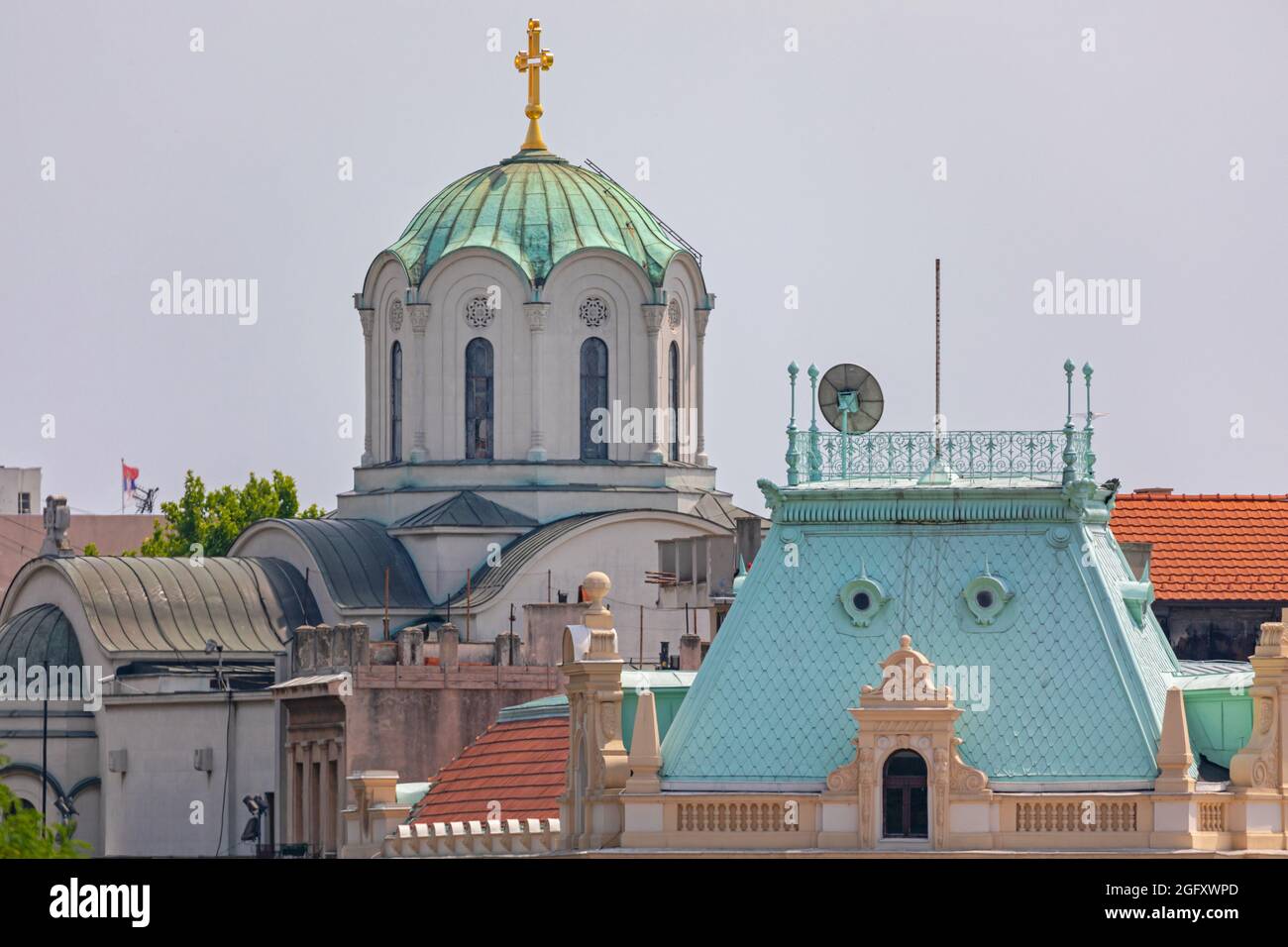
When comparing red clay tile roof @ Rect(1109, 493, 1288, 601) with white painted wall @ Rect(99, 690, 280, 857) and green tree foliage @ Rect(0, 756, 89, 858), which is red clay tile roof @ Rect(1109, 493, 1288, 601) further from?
green tree foliage @ Rect(0, 756, 89, 858)

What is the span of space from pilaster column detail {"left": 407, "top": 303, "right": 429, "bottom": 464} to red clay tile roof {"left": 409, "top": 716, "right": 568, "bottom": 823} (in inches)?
1200

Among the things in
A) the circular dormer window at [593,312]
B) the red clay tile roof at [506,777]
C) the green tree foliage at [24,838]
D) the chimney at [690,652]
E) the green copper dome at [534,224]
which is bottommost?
the green tree foliage at [24,838]

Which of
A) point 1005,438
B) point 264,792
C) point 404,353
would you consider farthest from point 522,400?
point 1005,438

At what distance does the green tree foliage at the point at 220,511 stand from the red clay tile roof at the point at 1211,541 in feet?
181

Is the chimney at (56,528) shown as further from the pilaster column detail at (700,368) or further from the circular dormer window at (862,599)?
the circular dormer window at (862,599)

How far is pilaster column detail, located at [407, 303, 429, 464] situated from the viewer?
382 ft

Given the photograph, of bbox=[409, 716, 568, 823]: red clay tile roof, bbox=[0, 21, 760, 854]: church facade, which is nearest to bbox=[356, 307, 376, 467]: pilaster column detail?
bbox=[0, 21, 760, 854]: church facade

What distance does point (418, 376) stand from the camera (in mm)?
117188

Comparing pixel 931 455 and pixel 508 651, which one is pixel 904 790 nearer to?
pixel 931 455

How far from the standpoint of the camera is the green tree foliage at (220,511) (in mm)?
145625

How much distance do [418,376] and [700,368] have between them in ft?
20.2

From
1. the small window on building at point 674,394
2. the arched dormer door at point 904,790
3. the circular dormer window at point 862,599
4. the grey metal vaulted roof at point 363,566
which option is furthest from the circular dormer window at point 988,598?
the small window on building at point 674,394

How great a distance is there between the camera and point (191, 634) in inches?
4523

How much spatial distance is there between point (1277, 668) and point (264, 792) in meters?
44.5
